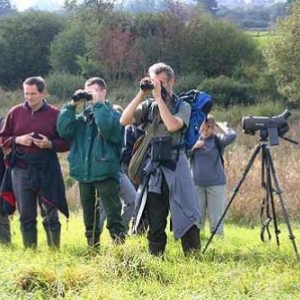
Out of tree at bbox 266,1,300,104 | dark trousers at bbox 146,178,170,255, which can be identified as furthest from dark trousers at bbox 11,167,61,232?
tree at bbox 266,1,300,104

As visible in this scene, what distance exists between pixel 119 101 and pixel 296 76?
7510mm

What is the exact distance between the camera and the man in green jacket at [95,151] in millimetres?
6223

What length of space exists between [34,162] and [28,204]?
42 cm

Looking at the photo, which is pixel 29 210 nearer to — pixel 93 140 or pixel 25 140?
pixel 25 140

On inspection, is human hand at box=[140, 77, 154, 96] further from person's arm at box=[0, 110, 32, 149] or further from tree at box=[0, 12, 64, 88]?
tree at box=[0, 12, 64, 88]

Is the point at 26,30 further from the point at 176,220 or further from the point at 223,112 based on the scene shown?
the point at 176,220

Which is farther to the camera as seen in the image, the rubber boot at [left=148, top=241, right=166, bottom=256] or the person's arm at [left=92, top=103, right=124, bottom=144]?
the person's arm at [left=92, top=103, right=124, bottom=144]

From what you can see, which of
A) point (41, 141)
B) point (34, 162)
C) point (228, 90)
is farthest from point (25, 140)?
point (228, 90)

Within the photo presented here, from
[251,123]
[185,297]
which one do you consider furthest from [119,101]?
[185,297]

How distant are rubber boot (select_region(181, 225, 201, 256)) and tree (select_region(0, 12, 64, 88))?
32.4m

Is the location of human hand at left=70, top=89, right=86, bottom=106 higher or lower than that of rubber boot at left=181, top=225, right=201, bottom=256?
higher

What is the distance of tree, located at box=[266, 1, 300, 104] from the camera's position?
27719mm

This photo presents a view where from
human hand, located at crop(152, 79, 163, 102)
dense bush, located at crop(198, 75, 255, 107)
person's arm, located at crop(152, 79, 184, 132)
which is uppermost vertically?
human hand, located at crop(152, 79, 163, 102)

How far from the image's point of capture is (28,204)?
259 inches
